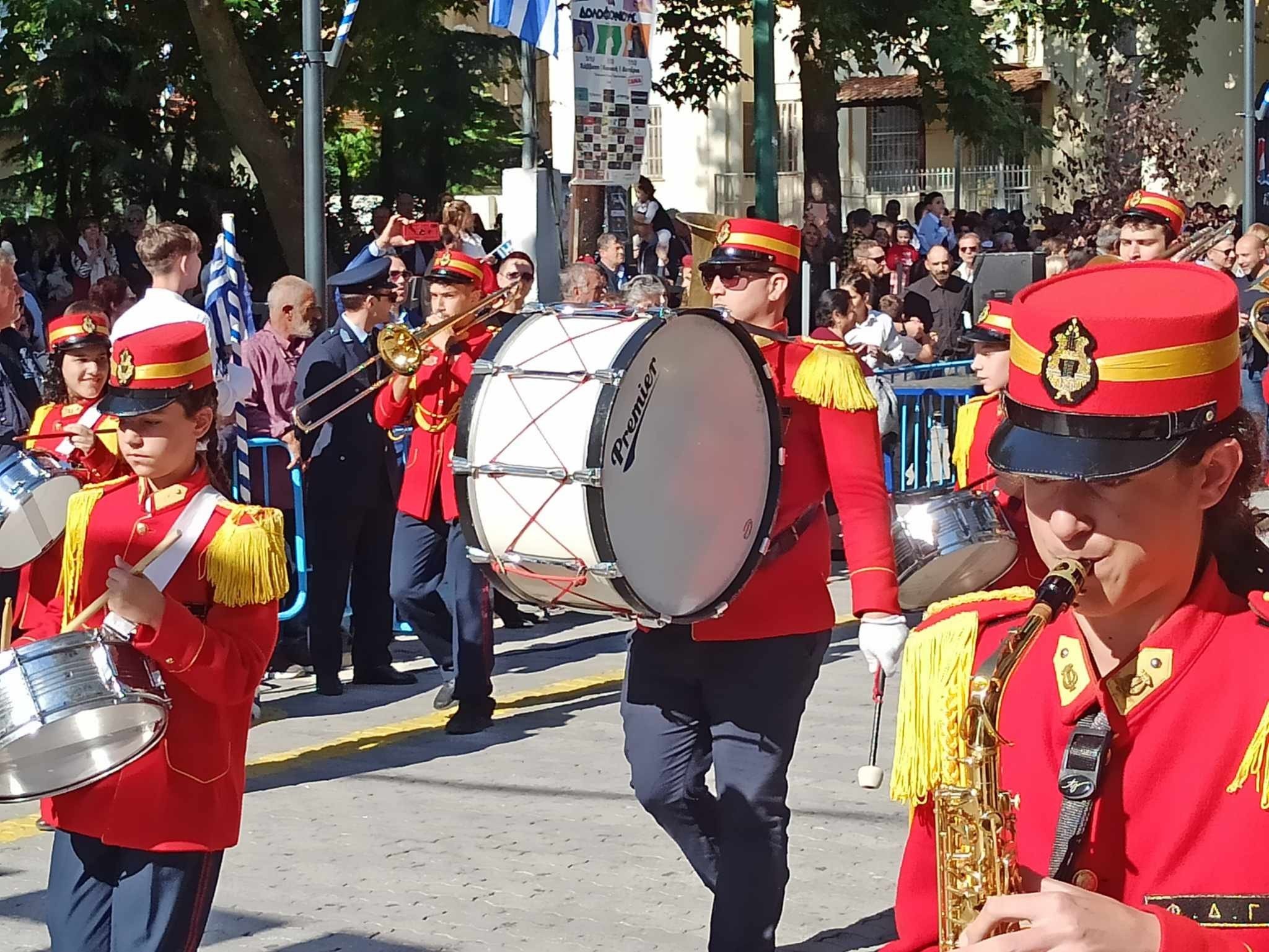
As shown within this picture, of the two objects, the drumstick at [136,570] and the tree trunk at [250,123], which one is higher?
the tree trunk at [250,123]

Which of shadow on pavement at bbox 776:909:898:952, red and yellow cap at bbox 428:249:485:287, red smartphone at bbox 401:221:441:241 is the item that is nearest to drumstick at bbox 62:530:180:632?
shadow on pavement at bbox 776:909:898:952

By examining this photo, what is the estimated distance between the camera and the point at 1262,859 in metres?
2.17

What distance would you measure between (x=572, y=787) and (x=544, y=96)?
4194 centimetres

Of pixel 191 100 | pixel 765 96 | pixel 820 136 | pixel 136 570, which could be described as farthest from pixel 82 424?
pixel 820 136

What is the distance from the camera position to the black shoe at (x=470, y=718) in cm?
816

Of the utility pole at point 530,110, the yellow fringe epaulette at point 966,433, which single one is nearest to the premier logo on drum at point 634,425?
the yellow fringe epaulette at point 966,433

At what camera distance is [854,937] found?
5613 mm

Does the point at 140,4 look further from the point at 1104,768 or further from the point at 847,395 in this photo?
the point at 1104,768

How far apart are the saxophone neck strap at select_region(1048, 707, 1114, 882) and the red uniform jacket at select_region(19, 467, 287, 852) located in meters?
1.96

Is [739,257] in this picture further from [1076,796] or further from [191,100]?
[191,100]

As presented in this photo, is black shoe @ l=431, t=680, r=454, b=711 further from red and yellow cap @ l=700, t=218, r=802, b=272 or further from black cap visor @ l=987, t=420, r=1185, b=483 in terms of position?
black cap visor @ l=987, t=420, r=1185, b=483

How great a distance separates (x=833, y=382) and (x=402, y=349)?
3.76 metres

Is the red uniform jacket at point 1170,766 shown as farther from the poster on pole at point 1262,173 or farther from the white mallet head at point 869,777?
the poster on pole at point 1262,173

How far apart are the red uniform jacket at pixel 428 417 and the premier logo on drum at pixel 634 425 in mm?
3857
